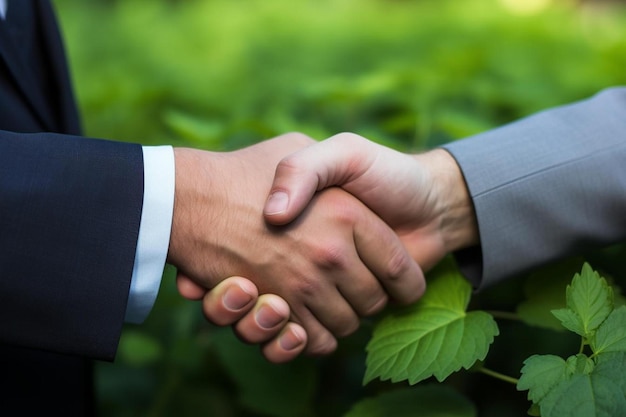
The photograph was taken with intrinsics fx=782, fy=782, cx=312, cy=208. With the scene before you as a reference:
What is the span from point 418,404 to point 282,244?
14.3 inches

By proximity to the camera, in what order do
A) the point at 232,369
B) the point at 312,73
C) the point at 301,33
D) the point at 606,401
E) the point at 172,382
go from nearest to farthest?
the point at 606,401
the point at 232,369
the point at 172,382
the point at 312,73
the point at 301,33

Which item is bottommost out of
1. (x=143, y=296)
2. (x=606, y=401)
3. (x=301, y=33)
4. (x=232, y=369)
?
(x=301, y=33)

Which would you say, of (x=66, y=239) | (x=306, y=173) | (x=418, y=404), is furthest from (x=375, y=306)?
(x=66, y=239)

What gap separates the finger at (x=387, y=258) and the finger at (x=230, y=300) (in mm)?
211

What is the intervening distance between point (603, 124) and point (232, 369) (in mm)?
931

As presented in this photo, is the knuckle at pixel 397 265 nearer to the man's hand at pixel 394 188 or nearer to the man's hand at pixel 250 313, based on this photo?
the man's hand at pixel 394 188

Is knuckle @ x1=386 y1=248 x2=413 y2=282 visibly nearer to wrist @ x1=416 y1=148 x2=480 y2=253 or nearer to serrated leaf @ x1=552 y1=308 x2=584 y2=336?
wrist @ x1=416 y1=148 x2=480 y2=253

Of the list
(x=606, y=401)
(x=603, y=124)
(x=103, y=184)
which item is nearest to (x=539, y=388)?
(x=606, y=401)

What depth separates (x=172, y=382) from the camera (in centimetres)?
198

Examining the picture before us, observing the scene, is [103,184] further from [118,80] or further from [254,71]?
[254,71]

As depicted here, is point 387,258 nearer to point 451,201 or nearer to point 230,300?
point 451,201

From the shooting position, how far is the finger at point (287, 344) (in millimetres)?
1421

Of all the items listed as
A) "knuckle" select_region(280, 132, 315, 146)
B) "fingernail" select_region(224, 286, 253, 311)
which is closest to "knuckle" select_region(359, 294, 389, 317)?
"fingernail" select_region(224, 286, 253, 311)

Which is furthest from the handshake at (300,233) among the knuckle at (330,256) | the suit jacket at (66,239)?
the suit jacket at (66,239)
